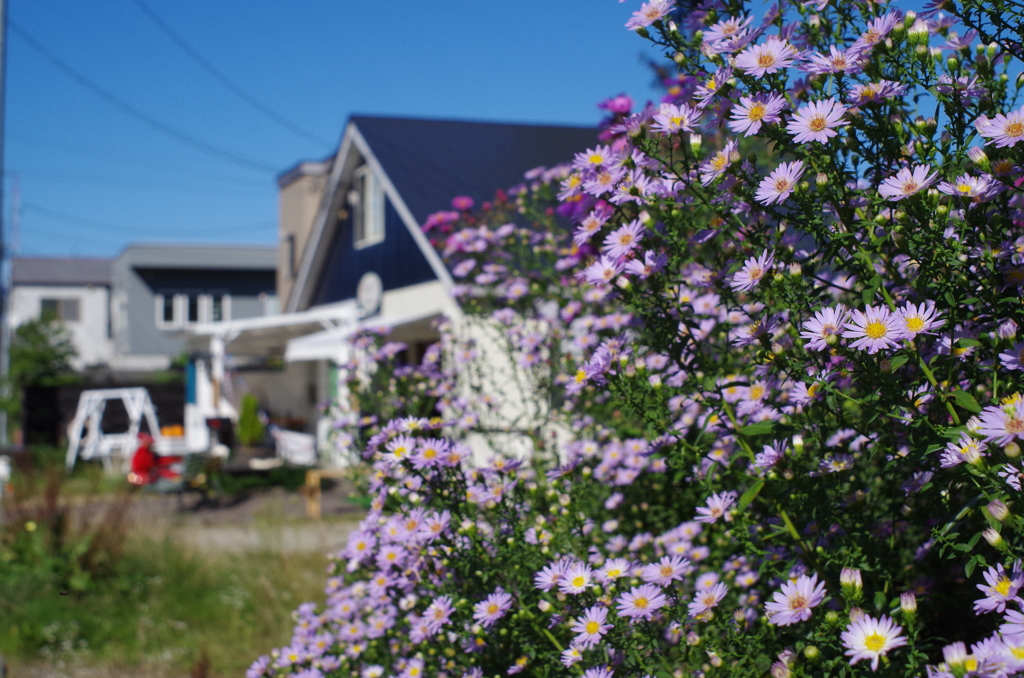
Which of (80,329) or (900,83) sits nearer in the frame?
(900,83)

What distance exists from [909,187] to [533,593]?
124 centimetres

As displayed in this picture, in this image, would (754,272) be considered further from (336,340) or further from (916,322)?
(336,340)

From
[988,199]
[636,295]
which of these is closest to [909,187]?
[988,199]

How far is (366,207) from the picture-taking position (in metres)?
15.0

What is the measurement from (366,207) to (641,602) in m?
13.8

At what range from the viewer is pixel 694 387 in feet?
6.54

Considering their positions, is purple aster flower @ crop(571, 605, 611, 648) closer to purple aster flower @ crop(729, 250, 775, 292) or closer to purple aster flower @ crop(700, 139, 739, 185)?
purple aster flower @ crop(729, 250, 775, 292)

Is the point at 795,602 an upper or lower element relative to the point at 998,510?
lower

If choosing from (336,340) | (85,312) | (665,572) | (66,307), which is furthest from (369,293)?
(66,307)

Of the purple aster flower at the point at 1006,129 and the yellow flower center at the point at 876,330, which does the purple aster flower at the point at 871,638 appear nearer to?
the yellow flower center at the point at 876,330

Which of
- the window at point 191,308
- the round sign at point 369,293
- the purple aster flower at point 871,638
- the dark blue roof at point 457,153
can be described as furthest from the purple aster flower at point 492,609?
the window at point 191,308

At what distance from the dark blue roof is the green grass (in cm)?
729

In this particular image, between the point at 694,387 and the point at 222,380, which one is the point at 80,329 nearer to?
the point at 222,380

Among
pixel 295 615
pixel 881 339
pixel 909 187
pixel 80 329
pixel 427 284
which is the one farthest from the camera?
pixel 80 329
